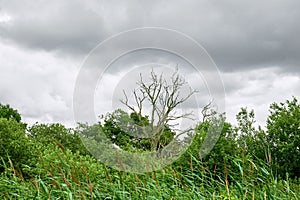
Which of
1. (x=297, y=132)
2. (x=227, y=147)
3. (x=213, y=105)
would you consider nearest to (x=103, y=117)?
(x=213, y=105)

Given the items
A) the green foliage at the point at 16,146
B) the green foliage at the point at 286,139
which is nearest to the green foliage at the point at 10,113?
the green foliage at the point at 16,146

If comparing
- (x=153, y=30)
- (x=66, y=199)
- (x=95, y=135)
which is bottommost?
(x=66, y=199)

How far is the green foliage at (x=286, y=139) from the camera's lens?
19.5 meters

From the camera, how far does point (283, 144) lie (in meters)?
19.6

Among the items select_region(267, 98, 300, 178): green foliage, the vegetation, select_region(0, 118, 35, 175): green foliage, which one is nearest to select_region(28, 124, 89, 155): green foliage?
the vegetation

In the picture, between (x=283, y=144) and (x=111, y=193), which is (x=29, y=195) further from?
(x=283, y=144)

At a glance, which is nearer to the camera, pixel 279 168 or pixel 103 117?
pixel 103 117

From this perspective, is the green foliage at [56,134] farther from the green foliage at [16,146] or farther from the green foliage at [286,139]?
the green foliage at [286,139]

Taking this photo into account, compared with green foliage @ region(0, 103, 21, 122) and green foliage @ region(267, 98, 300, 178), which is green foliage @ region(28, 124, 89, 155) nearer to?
green foliage @ region(0, 103, 21, 122)

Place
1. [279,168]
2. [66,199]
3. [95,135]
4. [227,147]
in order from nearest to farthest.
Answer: [66,199] < [95,135] < [279,168] < [227,147]

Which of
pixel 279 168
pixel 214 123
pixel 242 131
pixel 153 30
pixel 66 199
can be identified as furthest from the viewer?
pixel 242 131

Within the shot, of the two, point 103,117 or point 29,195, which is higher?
point 103,117

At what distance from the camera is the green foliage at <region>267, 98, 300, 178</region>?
19.5 meters

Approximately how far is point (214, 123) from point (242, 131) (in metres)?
10.1
